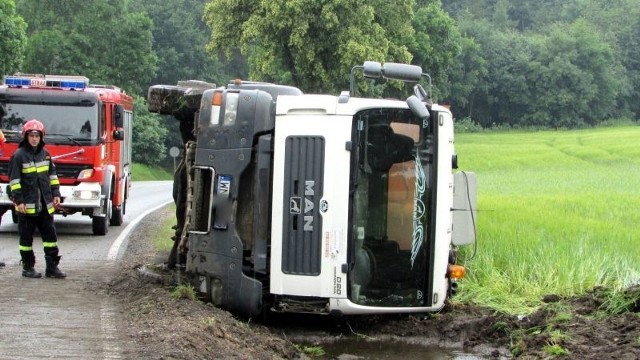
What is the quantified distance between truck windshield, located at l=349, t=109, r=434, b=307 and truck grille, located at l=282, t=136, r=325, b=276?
409 millimetres

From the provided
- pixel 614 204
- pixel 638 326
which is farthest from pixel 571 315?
pixel 614 204

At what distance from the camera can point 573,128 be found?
3489 inches

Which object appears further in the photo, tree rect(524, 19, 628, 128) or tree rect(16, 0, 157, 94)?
tree rect(524, 19, 628, 128)

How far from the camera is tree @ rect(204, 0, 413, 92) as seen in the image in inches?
1556

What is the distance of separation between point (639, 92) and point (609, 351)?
97590mm

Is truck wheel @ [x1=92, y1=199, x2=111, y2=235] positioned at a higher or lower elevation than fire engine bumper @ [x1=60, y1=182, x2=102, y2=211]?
lower

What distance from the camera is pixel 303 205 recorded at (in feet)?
28.2

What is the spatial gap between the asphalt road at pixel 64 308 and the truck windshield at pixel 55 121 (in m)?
1.77

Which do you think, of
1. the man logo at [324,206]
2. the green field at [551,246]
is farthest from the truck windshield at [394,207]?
the green field at [551,246]

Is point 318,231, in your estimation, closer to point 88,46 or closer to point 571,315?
point 571,315

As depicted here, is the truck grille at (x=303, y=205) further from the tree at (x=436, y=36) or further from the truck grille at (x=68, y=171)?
the tree at (x=436, y=36)

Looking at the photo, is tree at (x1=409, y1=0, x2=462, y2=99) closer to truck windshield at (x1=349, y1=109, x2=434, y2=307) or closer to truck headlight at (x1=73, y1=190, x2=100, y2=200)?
truck headlight at (x1=73, y1=190, x2=100, y2=200)

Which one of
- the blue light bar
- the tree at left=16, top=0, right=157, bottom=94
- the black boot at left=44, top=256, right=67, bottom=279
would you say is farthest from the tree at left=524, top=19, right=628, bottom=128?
the black boot at left=44, top=256, right=67, bottom=279

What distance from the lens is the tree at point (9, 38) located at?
41500 millimetres
